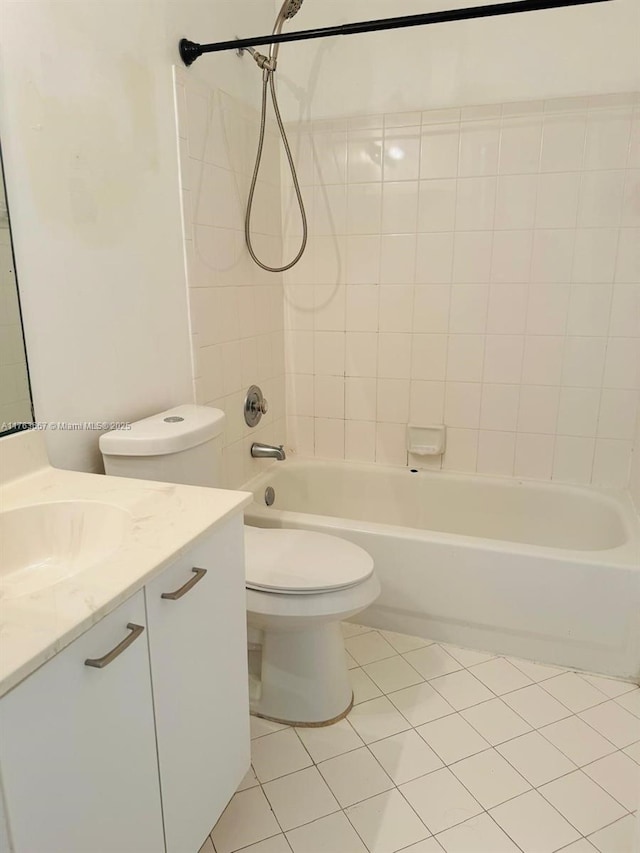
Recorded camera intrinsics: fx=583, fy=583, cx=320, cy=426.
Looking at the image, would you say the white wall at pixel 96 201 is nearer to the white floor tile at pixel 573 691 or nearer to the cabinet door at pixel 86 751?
the cabinet door at pixel 86 751

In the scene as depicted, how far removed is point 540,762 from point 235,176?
2.05 metres

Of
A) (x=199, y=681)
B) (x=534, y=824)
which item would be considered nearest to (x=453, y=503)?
(x=534, y=824)

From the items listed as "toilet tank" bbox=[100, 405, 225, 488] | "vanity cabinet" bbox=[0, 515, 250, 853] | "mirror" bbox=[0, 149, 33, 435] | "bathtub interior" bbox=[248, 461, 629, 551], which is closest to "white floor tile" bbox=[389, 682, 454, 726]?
"vanity cabinet" bbox=[0, 515, 250, 853]

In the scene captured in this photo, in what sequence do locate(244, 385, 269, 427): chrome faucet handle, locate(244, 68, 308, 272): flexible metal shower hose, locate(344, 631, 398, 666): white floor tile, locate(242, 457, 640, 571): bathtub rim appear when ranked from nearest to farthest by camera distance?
locate(242, 457, 640, 571): bathtub rim < locate(344, 631, 398, 666): white floor tile < locate(244, 68, 308, 272): flexible metal shower hose < locate(244, 385, 269, 427): chrome faucet handle

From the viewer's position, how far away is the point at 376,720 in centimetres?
166

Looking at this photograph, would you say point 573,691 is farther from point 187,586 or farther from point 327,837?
point 187,586

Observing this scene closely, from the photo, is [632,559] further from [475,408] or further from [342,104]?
[342,104]

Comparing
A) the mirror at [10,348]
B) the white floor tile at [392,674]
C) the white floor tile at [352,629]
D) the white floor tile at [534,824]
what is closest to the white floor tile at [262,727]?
the white floor tile at [392,674]

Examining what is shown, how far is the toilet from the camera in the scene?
4.72 feet

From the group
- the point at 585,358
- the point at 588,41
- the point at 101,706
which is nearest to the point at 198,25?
the point at 588,41

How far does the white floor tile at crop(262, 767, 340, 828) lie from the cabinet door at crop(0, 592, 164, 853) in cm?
49

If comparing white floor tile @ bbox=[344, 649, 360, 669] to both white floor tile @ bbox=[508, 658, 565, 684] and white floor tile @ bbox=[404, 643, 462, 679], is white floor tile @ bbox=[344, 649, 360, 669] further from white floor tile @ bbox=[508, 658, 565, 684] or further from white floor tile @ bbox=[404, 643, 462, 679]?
white floor tile @ bbox=[508, 658, 565, 684]

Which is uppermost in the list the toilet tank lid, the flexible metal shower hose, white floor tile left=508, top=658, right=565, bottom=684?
the flexible metal shower hose

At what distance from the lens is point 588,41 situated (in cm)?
201
